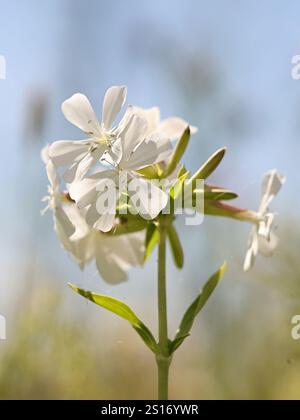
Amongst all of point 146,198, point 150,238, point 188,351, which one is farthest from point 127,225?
point 188,351

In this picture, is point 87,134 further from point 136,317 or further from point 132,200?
point 136,317

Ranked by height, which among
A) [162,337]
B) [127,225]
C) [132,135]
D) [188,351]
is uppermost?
[132,135]

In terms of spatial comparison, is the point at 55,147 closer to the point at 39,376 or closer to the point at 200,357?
the point at 39,376

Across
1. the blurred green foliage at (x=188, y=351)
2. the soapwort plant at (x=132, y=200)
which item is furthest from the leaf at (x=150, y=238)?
the blurred green foliage at (x=188, y=351)

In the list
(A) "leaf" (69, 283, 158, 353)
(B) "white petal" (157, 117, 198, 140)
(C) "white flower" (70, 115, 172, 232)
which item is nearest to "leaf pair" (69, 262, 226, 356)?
(A) "leaf" (69, 283, 158, 353)

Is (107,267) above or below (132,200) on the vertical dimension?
below

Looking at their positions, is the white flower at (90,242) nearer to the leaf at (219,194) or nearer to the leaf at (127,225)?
the leaf at (127,225)

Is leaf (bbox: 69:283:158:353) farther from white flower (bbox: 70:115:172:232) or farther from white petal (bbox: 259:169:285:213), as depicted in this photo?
white petal (bbox: 259:169:285:213)
